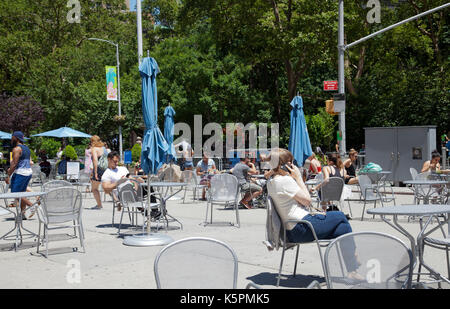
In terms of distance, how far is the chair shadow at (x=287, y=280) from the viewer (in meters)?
5.98

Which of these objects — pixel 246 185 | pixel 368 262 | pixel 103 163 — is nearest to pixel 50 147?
pixel 103 163

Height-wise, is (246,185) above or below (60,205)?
below

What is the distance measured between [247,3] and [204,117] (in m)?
7.84

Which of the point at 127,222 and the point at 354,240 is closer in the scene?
the point at 354,240

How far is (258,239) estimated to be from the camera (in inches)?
349

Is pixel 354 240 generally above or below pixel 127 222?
above

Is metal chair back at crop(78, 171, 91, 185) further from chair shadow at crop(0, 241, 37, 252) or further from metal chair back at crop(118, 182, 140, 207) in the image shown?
chair shadow at crop(0, 241, 37, 252)

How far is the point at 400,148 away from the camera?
20062 millimetres

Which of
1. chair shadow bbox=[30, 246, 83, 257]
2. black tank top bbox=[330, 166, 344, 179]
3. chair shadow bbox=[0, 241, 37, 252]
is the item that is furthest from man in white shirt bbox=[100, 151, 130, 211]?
black tank top bbox=[330, 166, 344, 179]

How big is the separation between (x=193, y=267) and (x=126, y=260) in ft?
12.4

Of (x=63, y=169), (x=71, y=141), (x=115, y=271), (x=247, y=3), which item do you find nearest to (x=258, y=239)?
(x=115, y=271)

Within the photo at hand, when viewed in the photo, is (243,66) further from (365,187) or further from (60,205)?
(60,205)
